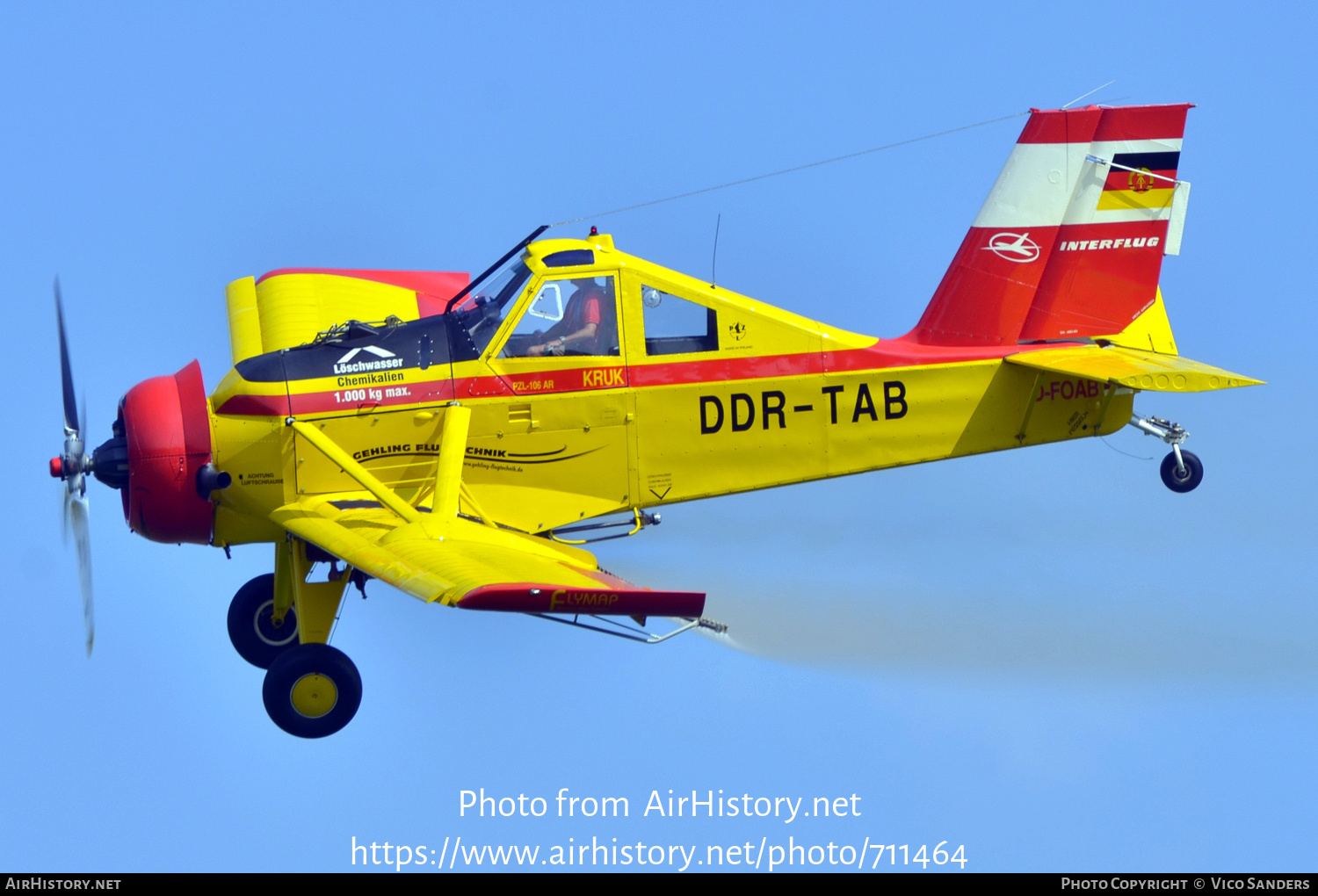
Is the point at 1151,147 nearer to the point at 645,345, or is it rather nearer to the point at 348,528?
the point at 645,345

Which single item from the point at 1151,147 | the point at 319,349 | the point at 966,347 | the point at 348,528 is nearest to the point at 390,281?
the point at 319,349

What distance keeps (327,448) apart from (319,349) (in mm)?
957

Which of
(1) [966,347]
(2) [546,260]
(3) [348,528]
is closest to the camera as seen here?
(3) [348,528]

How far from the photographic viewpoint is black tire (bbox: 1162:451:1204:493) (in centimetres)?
1639

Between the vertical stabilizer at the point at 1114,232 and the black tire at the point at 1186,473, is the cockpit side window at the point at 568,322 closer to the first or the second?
the vertical stabilizer at the point at 1114,232

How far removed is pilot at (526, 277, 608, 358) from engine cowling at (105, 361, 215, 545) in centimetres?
321

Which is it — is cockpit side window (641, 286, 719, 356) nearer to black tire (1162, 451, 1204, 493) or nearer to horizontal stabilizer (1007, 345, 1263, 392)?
horizontal stabilizer (1007, 345, 1263, 392)

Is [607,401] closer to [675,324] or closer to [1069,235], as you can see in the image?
[675,324]

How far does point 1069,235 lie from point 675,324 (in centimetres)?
426

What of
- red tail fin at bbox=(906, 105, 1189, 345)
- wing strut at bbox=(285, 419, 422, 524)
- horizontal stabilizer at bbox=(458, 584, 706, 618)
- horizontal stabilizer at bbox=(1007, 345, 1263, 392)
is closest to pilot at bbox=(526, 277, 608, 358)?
wing strut at bbox=(285, 419, 422, 524)

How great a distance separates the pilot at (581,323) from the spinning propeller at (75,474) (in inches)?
171

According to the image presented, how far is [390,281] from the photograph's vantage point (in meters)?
18.6

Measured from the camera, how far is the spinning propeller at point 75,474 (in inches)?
596

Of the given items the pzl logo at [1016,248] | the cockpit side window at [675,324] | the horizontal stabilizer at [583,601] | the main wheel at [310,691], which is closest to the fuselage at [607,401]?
the cockpit side window at [675,324]
